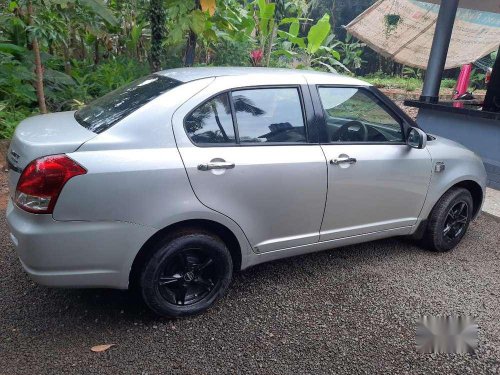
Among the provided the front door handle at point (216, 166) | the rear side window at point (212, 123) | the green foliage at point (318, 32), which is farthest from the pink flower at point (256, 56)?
the front door handle at point (216, 166)

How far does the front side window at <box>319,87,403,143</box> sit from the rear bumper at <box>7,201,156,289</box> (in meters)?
1.63

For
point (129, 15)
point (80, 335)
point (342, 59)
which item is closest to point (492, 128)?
point (80, 335)

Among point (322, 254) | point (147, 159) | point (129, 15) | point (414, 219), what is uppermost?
point (129, 15)

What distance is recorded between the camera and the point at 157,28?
6906mm

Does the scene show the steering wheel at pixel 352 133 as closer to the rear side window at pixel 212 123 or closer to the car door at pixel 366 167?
the car door at pixel 366 167

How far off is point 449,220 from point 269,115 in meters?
2.22

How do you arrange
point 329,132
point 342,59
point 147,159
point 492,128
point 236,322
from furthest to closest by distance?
point 342,59
point 492,128
point 329,132
point 236,322
point 147,159

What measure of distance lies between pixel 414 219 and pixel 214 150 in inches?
81.5

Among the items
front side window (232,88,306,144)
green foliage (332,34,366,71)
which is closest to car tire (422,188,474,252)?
front side window (232,88,306,144)

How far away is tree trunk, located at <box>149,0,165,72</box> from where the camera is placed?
21.8 ft

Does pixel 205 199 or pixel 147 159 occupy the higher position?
pixel 147 159

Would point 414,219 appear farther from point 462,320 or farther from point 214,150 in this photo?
point 214,150

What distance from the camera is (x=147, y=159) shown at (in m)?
2.46

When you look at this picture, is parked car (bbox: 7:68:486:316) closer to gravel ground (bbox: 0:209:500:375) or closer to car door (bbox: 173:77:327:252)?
car door (bbox: 173:77:327:252)
